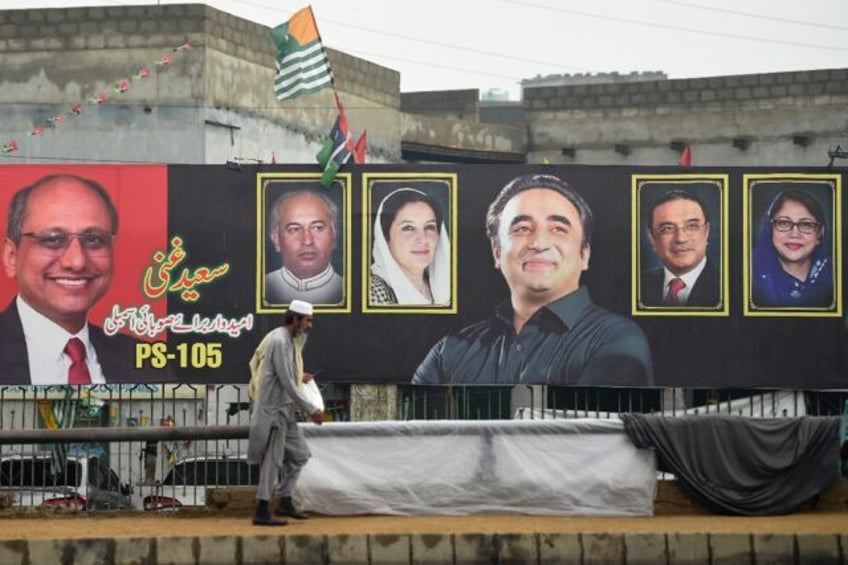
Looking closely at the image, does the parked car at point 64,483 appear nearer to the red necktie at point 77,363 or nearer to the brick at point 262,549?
the brick at point 262,549

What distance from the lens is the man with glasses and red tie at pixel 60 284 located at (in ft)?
59.9

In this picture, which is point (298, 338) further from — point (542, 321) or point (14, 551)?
point (542, 321)

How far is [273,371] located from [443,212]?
596cm

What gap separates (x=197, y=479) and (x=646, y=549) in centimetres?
433

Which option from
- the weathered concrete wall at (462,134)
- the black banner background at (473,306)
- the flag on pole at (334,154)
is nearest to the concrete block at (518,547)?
the black banner background at (473,306)

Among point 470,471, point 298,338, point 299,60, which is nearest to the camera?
point 298,338

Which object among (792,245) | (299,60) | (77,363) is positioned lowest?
(77,363)

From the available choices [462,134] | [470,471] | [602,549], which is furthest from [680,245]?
[462,134]

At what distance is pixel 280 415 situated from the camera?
12.7 metres

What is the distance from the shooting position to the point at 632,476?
1347 centimetres

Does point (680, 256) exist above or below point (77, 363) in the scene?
above

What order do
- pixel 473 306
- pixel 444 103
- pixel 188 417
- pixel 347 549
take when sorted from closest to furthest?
1. pixel 347 549
2. pixel 473 306
3. pixel 188 417
4. pixel 444 103

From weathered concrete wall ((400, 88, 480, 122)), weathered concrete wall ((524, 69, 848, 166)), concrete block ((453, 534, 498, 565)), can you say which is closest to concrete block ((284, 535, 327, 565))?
concrete block ((453, 534, 498, 565))

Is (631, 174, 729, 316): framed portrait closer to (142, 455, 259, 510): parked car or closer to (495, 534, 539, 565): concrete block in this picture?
(142, 455, 259, 510): parked car
